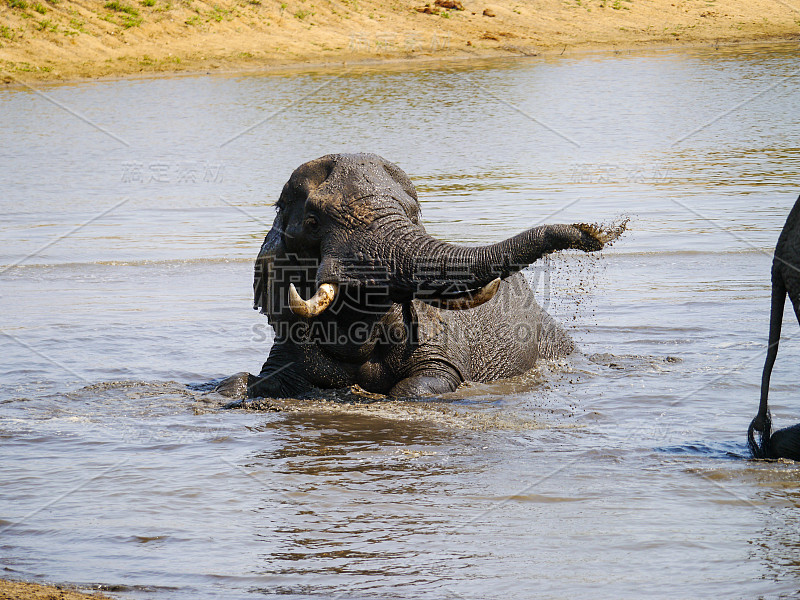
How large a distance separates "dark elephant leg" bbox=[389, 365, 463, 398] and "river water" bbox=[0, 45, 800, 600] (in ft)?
0.48

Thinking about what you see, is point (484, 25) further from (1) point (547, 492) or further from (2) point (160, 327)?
(1) point (547, 492)

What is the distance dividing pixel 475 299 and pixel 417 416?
3.40 ft

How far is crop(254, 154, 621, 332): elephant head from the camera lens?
6066 mm

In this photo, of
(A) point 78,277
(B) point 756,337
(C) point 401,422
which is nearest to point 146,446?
(C) point 401,422

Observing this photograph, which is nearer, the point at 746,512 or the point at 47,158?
the point at 746,512

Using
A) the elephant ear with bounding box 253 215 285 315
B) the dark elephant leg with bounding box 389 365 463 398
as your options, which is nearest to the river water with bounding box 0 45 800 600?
the dark elephant leg with bounding box 389 365 463 398

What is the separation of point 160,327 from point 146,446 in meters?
3.97

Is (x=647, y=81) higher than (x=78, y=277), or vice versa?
(x=647, y=81)

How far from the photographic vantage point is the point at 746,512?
201 inches

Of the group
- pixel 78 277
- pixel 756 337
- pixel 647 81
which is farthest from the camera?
pixel 647 81

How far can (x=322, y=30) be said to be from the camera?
39875 millimetres

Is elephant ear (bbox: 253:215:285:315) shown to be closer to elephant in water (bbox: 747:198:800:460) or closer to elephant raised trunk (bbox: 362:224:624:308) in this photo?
elephant raised trunk (bbox: 362:224:624:308)

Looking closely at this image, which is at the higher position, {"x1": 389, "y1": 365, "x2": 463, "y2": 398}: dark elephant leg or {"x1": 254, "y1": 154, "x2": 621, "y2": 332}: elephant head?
{"x1": 254, "y1": 154, "x2": 621, "y2": 332}: elephant head

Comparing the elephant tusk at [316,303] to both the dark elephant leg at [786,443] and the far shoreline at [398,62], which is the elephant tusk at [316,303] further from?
the far shoreline at [398,62]
